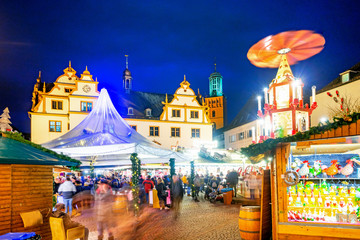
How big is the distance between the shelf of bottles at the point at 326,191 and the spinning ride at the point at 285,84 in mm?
1736

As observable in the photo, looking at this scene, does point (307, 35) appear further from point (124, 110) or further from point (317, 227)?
point (124, 110)

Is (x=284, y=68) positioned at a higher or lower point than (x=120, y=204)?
higher

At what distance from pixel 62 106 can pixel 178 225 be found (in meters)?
26.3

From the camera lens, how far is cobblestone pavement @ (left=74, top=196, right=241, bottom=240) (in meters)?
9.40

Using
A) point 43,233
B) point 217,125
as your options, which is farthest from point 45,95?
point 217,125

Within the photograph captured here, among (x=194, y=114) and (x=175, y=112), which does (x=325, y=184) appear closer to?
(x=175, y=112)

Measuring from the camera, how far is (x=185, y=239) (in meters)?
8.93

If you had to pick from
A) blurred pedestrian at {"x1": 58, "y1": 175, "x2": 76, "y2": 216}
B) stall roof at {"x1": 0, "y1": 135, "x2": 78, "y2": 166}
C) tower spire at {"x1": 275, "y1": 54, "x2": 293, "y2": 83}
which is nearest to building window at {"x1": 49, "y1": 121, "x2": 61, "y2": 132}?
blurred pedestrian at {"x1": 58, "y1": 175, "x2": 76, "y2": 216}

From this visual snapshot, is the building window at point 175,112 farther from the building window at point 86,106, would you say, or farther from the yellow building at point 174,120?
the building window at point 86,106

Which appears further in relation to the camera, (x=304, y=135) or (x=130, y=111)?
(x=130, y=111)

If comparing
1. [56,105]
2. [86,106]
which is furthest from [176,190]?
[56,105]

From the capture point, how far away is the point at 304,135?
730 cm

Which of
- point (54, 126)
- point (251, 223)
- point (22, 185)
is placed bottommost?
point (251, 223)

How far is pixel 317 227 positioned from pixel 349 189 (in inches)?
56.0
